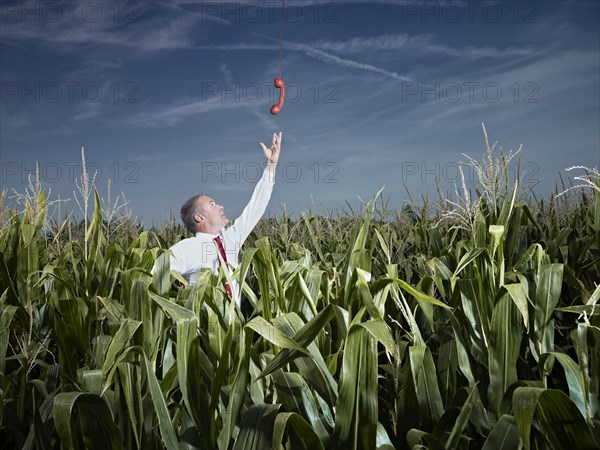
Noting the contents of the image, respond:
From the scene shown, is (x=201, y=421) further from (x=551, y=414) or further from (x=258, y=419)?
(x=551, y=414)

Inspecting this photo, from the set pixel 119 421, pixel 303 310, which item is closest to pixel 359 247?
pixel 303 310

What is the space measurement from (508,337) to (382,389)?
698 mm

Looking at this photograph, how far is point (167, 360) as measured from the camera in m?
2.28

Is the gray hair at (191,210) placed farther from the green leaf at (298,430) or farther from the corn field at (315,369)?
the green leaf at (298,430)

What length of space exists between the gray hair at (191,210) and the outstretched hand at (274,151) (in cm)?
63

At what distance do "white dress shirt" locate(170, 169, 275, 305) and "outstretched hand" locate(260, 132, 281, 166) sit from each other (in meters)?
0.09

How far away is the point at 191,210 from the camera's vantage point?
4.53 meters

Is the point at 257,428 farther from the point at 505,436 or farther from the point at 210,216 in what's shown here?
the point at 210,216

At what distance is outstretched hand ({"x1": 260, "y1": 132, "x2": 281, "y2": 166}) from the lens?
180 inches

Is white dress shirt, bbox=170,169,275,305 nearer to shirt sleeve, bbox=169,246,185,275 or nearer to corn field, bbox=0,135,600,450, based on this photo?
shirt sleeve, bbox=169,246,185,275

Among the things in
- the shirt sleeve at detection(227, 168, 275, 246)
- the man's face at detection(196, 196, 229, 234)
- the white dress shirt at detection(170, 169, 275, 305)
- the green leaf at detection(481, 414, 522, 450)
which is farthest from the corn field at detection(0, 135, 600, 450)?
the shirt sleeve at detection(227, 168, 275, 246)

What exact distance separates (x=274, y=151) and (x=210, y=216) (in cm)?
76

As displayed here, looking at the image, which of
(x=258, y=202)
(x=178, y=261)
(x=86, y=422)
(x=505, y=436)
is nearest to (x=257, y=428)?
(x=86, y=422)

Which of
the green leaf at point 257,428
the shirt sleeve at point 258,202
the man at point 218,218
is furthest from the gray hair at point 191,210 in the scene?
the green leaf at point 257,428
